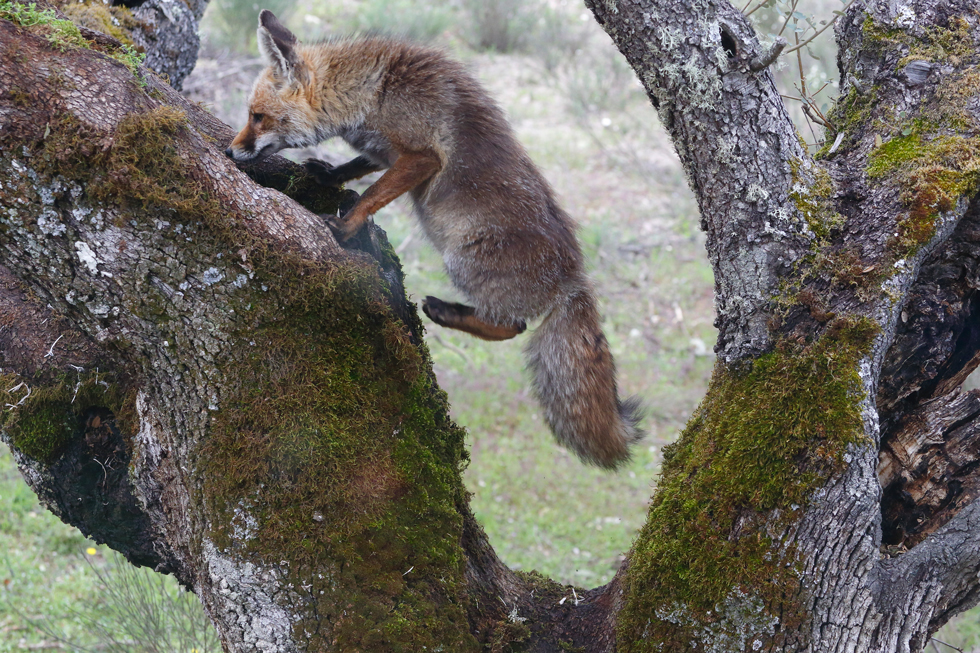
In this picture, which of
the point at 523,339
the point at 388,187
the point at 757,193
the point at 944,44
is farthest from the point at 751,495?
the point at 523,339

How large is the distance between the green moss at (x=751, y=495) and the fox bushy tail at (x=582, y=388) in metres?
1.05

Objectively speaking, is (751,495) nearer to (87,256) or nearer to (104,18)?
(87,256)

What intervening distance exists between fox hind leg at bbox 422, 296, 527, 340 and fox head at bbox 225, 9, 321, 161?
3.69 feet

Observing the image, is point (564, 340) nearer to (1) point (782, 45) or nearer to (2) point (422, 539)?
(2) point (422, 539)

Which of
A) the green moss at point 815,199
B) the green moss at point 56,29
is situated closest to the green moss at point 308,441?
the green moss at point 56,29

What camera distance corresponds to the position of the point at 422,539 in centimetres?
262

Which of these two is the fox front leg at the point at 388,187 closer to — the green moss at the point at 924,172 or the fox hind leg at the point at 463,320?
the fox hind leg at the point at 463,320

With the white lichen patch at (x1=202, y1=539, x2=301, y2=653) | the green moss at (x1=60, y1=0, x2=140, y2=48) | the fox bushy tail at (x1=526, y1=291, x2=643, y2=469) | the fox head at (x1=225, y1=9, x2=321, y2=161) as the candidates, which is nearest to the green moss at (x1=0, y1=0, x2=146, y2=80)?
the green moss at (x1=60, y1=0, x2=140, y2=48)

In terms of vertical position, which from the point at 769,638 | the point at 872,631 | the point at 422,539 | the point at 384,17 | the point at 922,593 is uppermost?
the point at 922,593

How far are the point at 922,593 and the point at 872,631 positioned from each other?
0.20 meters

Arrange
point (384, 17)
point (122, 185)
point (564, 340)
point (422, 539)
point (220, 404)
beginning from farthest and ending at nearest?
point (384, 17) < point (564, 340) < point (422, 539) < point (220, 404) < point (122, 185)

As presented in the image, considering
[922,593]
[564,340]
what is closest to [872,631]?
[922,593]

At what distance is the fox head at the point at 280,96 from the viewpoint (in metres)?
3.81

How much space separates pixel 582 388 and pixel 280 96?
2.22 metres
